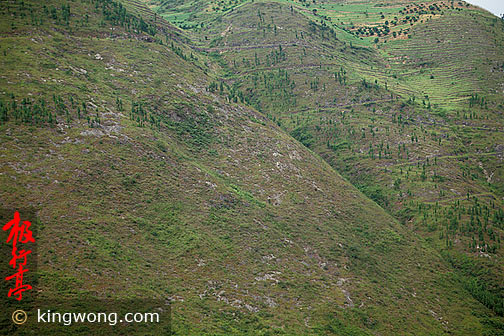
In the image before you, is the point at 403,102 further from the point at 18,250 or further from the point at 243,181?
the point at 18,250

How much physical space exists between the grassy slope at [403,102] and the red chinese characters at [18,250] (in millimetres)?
55036

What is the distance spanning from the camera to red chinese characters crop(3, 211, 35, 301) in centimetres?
2638

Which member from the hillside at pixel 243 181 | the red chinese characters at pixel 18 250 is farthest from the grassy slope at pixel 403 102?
the red chinese characters at pixel 18 250

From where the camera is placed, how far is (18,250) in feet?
96.0

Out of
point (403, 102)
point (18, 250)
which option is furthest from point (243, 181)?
point (403, 102)

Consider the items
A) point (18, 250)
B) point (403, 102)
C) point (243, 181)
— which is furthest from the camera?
point (403, 102)

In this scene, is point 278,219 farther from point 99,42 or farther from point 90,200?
point 99,42

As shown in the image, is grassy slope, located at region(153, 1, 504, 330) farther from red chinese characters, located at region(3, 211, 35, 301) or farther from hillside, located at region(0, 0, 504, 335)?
red chinese characters, located at region(3, 211, 35, 301)

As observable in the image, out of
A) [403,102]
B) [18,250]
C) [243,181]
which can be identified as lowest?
[243,181]

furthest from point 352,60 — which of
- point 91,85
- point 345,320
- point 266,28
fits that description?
point 345,320

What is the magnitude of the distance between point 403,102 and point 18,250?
81644 mm

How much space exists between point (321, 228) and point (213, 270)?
67.1 feet

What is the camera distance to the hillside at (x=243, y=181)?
1439 inches

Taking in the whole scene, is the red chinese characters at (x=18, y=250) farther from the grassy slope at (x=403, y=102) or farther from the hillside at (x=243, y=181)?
the grassy slope at (x=403, y=102)
